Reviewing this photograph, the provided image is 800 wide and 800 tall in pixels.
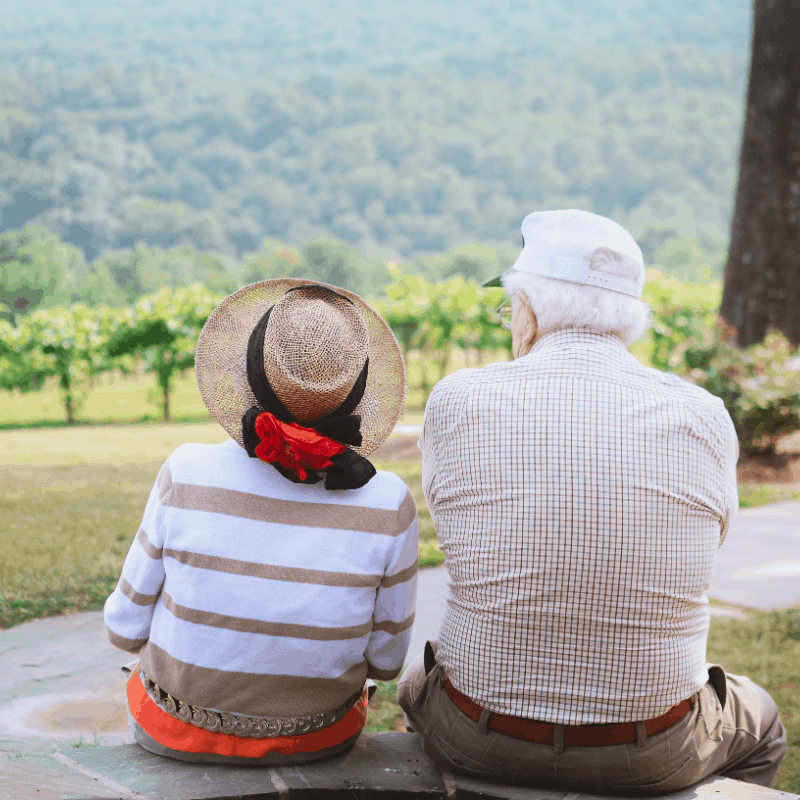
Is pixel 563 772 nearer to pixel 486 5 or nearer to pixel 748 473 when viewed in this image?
pixel 748 473

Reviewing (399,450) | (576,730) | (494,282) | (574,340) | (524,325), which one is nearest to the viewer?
(576,730)

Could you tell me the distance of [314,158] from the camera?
8731cm

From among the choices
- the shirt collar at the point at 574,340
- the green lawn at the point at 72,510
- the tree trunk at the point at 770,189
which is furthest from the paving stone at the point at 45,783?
the tree trunk at the point at 770,189

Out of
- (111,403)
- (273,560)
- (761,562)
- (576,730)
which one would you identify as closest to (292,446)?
(273,560)

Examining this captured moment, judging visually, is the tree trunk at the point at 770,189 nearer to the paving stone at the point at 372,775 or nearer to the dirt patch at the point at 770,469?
the dirt patch at the point at 770,469

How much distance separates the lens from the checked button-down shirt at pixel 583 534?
1.53 metres

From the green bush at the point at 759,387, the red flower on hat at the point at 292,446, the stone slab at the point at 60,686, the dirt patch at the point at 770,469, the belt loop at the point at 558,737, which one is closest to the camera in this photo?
the red flower on hat at the point at 292,446

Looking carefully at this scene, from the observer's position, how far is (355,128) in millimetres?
92812

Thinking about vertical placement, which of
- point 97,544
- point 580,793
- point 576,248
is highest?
point 576,248

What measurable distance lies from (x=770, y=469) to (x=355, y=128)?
301 feet

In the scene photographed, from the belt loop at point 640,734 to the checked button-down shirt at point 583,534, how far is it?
0.9 inches

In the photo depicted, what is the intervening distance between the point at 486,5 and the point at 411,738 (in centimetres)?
14376

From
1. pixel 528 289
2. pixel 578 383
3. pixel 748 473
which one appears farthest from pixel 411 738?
pixel 748 473

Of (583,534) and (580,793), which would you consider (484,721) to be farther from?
(583,534)
